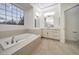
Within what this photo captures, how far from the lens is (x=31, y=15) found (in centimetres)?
183

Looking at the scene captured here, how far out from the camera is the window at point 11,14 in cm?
150

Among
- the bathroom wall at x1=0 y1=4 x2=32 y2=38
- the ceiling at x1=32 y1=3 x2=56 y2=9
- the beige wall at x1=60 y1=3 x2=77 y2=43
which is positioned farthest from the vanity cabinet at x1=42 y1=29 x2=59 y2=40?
the ceiling at x1=32 y1=3 x2=56 y2=9

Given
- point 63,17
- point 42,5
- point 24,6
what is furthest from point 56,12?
point 24,6

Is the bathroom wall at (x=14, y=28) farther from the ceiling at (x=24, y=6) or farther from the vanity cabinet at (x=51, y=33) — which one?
the vanity cabinet at (x=51, y=33)

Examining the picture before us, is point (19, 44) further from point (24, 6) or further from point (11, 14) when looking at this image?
point (24, 6)

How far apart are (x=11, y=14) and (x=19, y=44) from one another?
2.07 feet

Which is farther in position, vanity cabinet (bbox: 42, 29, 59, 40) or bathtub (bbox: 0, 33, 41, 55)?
vanity cabinet (bbox: 42, 29, 59, 40)

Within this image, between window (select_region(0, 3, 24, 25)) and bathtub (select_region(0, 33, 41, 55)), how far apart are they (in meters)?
0.32

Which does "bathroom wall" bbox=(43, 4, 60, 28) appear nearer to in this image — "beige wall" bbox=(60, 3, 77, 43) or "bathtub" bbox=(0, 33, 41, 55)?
"beige wall" bbox=(60, 3, 77, 43)

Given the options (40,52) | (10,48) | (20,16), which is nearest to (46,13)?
(20,16)

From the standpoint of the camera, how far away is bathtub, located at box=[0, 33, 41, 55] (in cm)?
137

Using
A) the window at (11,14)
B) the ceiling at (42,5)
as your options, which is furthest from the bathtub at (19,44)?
the ceiling at (42,5)

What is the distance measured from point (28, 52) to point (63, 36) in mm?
869
